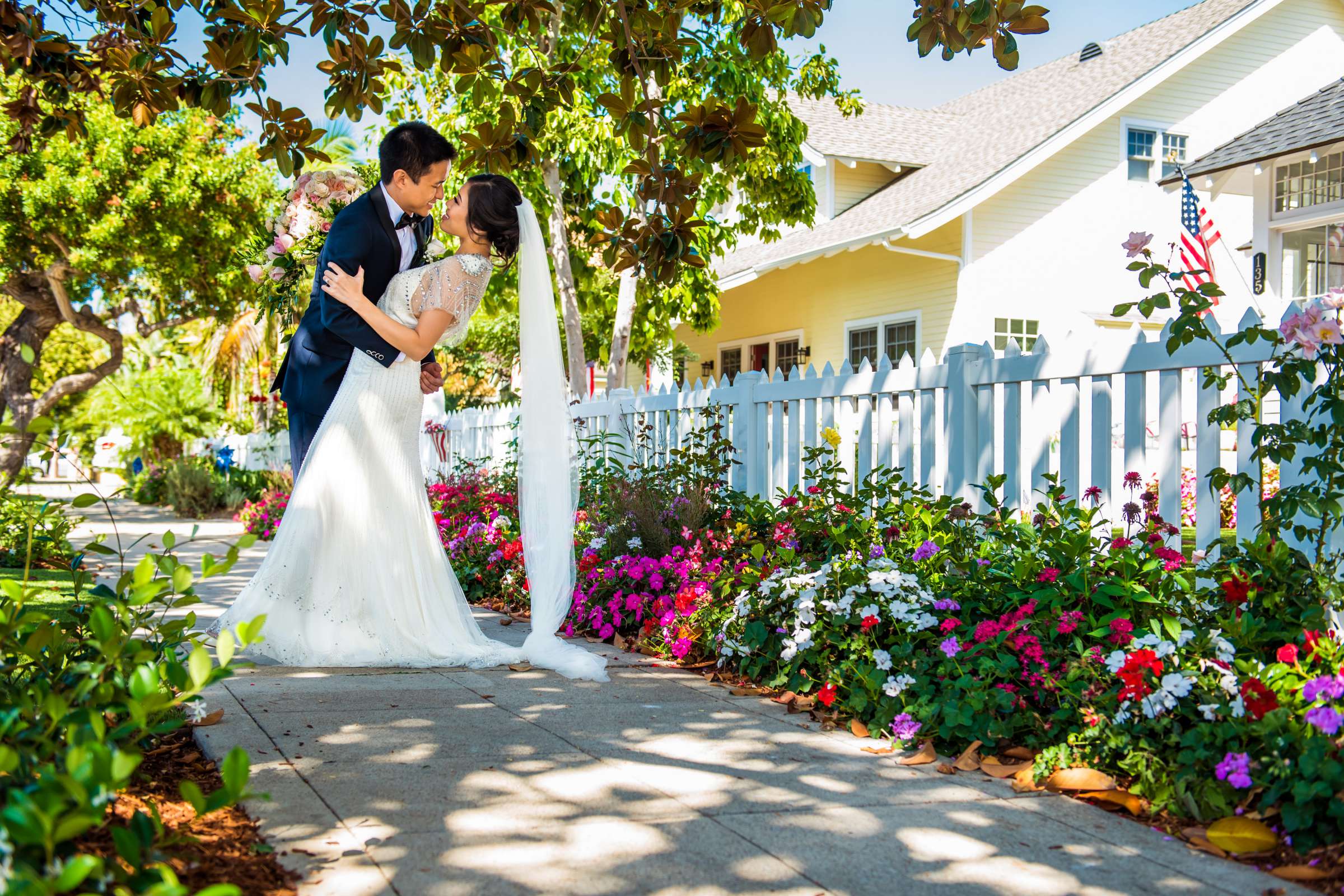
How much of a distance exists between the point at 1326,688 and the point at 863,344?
1294 centimetres

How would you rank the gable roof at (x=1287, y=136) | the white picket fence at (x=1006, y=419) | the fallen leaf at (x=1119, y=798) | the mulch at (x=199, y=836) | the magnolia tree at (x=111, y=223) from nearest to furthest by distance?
the mulch at (x=199, y=836), the fallen leaf at (x=1119, y=798), the white picket fence at (x=1006, y=419), the gable roof at (x=1287, y=136), the magnolia tree at (x=111, y=223)

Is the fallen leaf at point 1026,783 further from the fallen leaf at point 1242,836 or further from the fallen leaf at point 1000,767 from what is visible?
the fallen leaf at point 1242,836

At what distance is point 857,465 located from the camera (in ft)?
16.4

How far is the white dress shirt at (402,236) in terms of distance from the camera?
4.48m

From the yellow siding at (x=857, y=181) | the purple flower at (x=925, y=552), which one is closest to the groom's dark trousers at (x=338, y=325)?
the purple flower at (x=925, y=552)

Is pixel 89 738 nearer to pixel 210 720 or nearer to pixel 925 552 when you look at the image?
pixel 210 720

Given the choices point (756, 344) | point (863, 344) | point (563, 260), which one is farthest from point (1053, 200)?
point (563, 260)

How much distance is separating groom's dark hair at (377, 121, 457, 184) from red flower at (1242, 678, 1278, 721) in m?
3.42

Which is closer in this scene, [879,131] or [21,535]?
[21,535]

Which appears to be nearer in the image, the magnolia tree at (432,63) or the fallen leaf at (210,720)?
the fallen leaf at (210,720)

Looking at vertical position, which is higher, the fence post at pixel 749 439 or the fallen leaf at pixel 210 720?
the fence post at pixel 749 439

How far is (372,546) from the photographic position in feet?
14.8

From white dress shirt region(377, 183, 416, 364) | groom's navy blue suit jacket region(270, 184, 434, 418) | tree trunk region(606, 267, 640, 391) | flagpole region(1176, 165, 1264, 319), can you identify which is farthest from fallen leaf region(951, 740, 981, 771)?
flagpole region(1176, 165, 1264, 319)

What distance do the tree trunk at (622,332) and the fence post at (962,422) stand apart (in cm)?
679
